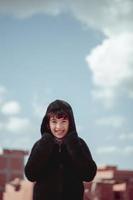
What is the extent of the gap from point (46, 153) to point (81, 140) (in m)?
0.26

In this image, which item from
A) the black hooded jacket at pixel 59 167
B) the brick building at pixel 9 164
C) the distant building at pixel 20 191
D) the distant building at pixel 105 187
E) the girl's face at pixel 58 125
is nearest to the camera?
the black hooded jacket at pixel 59 167

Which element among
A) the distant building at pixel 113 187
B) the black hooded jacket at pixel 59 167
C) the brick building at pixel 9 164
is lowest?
the black hooded jacket at pixel 59 167

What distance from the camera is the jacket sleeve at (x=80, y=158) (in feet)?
7.68

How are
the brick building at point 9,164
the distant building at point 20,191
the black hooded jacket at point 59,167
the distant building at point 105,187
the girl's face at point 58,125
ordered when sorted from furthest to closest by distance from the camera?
the brick building at point 9,164, the distant building at point 105,187, the distant building at point 20,191, the girl's face at point 58,125, the black hooded jacket at point 59,167

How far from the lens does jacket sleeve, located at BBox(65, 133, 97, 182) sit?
2.34 metres

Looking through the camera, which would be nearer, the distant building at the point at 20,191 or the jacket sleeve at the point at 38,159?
the jacket sleeve at the point at 38,159

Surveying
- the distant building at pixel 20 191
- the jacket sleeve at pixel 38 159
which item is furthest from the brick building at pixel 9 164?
the jacket sleeve at pixel 38 159

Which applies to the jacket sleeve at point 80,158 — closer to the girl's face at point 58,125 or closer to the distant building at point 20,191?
the girl's face at point 58,125

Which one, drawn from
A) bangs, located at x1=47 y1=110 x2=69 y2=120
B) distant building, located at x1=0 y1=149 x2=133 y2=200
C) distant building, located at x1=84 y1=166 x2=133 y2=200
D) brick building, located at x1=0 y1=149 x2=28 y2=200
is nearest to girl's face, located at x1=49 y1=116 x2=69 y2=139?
bangs, located at x1=47 y1=110 x2=69 y2=120

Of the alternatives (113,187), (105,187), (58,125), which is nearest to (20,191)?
(105,187)

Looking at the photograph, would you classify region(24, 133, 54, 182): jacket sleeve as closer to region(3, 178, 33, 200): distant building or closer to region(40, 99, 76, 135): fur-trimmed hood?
region(40, 99, 76, 135): fur-trimmed hood

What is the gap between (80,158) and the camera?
92.5 inches

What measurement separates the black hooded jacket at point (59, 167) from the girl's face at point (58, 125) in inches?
1.3

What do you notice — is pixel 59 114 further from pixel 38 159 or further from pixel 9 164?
pixel 9 164
